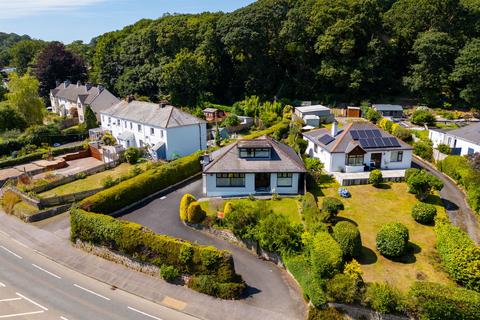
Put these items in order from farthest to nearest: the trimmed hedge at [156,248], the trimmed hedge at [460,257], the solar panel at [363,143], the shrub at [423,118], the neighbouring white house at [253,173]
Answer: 1. the shrub at [423,118]
2. the solar panel at [363,143]
3. the neighbouring white house at [253,173]
4. the trimmed hedge at [156,248]
5. the trimmed hedge at [460,257]

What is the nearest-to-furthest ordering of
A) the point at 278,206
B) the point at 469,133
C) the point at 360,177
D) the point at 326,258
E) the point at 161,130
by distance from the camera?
the point at 326,258 < the point at 278,206 < the point at 360,177 < the point at 469,133 < the point at 161,130

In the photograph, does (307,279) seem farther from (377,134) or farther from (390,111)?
(390,111)

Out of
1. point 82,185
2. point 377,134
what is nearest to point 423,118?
point 377,134

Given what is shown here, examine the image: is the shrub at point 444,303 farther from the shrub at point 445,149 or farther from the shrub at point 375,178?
the shrub at point 445,149

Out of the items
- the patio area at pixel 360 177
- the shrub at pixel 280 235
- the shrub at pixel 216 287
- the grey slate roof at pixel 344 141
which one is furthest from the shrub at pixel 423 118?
the shrub at pixel 216 287

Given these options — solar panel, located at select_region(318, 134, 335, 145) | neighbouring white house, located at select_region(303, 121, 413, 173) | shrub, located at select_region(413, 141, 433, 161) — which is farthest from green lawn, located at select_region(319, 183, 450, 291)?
shrub, located at select_region(413, 141, 433, 161)

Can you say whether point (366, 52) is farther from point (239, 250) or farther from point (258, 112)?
point (239, 250)

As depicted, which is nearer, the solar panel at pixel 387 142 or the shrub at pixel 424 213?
the shrub at pixel 424 213
